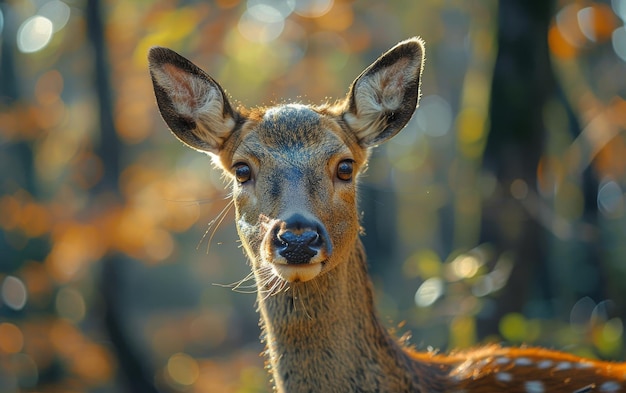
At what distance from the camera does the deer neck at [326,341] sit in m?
4.40

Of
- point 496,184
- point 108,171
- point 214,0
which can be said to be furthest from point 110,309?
point 496,184

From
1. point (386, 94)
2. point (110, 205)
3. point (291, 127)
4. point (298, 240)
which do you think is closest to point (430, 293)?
point (386, 94)

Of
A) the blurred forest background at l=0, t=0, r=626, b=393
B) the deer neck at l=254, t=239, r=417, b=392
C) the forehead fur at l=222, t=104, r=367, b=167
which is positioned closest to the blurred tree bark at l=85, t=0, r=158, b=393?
the blurred forest background at l=0, t=0, r=626, b=393

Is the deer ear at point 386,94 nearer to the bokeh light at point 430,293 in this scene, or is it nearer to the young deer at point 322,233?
the young deer at point 322,233

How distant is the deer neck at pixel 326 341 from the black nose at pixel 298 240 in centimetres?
53

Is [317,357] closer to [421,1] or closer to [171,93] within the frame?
[171,93]

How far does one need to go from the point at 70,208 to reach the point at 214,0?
361 cm

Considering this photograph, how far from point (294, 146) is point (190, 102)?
2.55 ft

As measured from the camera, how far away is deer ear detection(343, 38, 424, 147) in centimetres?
475

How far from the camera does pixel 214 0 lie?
1065 centimetres

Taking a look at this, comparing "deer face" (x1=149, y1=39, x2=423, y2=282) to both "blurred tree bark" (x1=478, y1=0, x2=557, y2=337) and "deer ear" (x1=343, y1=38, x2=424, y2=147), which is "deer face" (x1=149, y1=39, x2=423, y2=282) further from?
"blurred tree bark" (x1=478, y1=0, x2=557, y2=337)

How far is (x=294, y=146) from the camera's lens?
4527 mm

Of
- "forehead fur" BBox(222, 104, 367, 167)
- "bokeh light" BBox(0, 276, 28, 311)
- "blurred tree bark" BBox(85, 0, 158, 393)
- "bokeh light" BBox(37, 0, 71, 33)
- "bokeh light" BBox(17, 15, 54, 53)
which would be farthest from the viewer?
"bokeh light" BBox(0, 276, 28, 311)

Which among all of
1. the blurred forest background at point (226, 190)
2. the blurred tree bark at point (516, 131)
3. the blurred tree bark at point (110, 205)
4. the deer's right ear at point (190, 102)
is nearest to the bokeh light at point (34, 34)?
the blurred forest background at point (226, 190)
